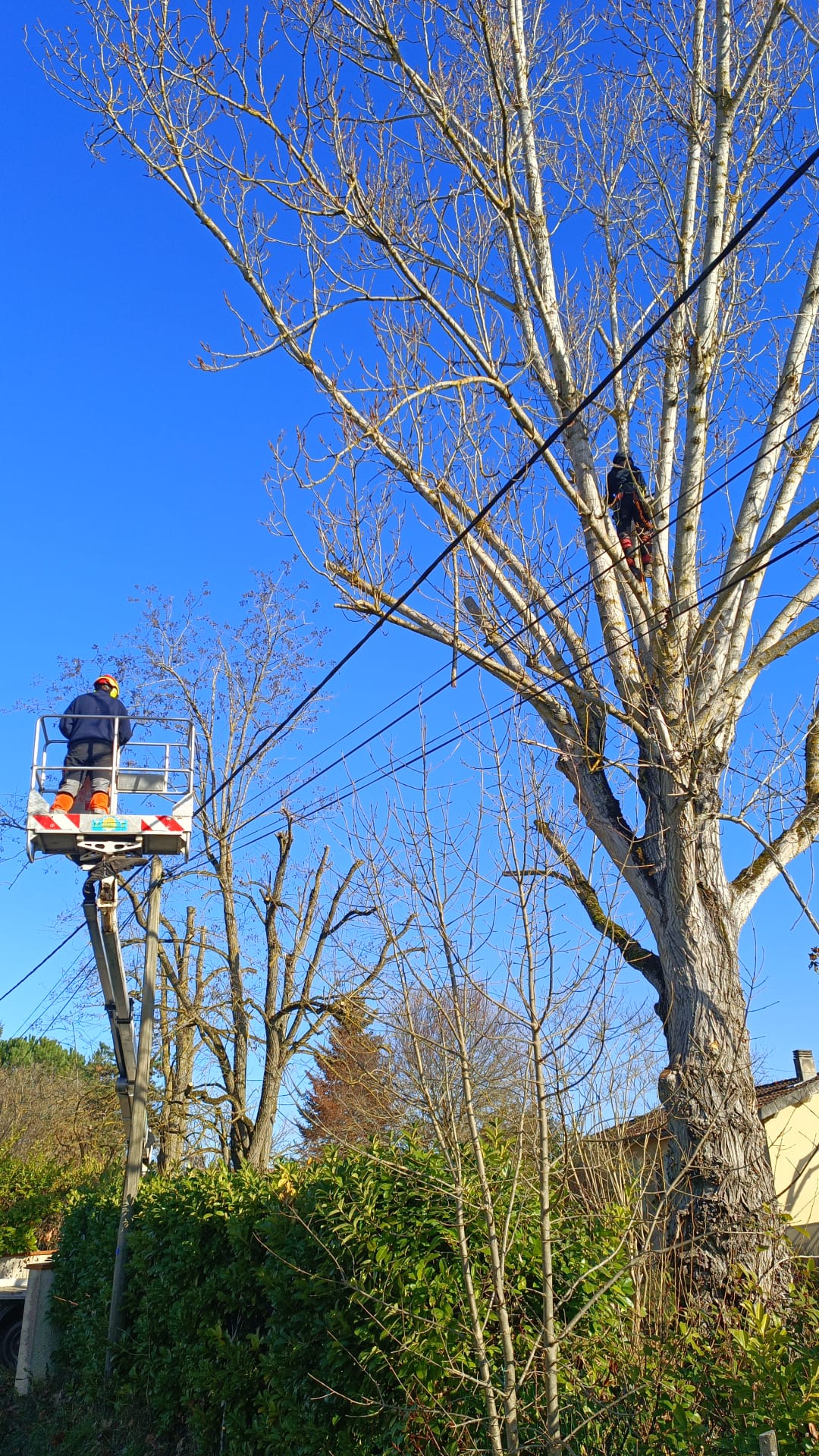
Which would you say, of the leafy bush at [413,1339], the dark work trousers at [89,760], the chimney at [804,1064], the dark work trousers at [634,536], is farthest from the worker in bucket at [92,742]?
the chimney at [804,1064]

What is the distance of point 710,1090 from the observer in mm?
7066

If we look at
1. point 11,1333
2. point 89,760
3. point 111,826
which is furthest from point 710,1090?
point 11,1333

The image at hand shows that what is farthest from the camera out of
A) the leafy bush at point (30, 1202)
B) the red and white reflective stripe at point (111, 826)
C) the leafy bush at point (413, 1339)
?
the leafy bush at point (30, 1202)

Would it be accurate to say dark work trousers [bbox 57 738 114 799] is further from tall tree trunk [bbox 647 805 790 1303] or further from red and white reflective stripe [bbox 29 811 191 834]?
tall tree trunk [bbox 647 805 790 1303]

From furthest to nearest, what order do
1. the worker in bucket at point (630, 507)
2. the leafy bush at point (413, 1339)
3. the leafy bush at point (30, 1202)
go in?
the leafy bush at point (30, 1202), the worker in bucket at point (630, 507), the leafy bush at point (413, 1339)

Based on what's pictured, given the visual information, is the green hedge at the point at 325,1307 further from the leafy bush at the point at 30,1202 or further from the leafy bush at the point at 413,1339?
the leafy bush at the point at 30,1202

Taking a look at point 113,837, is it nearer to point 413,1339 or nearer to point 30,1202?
point 413,1339

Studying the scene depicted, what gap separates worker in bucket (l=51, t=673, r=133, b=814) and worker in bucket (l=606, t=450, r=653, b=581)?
5.00 meters

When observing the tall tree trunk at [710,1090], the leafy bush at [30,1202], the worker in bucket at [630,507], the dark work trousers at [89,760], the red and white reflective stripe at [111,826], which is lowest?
the tall tree trunk at [710,1090]

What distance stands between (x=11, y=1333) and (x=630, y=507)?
14310 mm

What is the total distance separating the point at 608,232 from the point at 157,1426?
36.5ft

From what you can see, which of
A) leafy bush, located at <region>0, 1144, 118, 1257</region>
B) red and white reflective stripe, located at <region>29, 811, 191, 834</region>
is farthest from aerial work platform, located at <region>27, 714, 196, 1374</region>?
leafy bush, located at <region>0, 1144, 118, 1257</region>

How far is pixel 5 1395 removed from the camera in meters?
14.4

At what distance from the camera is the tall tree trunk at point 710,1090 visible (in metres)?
6.71
